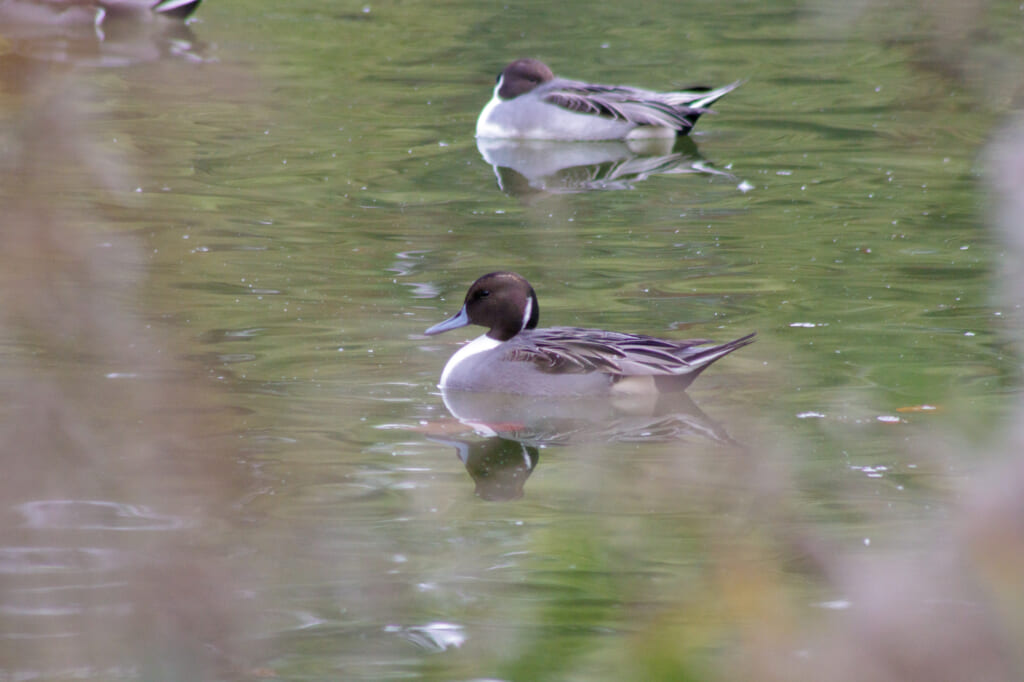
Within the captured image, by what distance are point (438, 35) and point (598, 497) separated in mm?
15275

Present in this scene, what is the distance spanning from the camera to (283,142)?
39.1 ft

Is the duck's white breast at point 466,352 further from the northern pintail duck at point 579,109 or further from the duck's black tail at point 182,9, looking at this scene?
the duck's black tail at point 182,9

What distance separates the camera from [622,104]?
12.5 meters

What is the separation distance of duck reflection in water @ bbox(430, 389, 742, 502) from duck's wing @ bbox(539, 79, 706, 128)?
6157 mm

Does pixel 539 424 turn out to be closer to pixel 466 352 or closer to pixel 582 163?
pixel 466 352

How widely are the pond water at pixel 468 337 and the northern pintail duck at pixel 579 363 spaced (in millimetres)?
142

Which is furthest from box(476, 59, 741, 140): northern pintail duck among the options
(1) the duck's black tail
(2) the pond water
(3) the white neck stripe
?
(3) the white neck stripe

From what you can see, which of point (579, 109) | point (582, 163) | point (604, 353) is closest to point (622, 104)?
point (579, 109)

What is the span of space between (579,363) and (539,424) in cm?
37

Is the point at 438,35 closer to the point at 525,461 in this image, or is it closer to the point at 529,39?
the point at 529,39

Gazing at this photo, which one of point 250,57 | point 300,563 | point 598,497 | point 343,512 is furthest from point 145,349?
point 343,512

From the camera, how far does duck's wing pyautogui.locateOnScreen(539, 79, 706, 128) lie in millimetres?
12359

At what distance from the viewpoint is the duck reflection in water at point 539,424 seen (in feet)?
19.0

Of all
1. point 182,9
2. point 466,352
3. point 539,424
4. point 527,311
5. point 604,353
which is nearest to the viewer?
point 539,424
